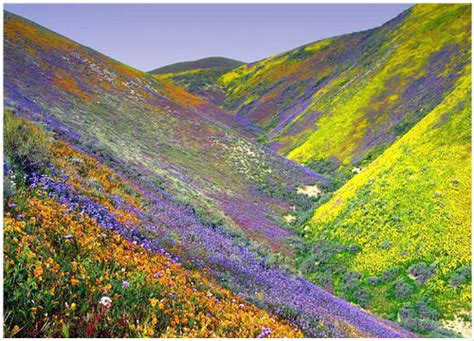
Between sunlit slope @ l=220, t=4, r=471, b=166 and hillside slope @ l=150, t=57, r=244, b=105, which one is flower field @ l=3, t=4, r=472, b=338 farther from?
hillside slope @ l=150, t=57, r=244, b=105

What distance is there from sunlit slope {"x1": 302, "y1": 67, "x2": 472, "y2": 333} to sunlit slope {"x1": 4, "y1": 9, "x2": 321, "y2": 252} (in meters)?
3.66

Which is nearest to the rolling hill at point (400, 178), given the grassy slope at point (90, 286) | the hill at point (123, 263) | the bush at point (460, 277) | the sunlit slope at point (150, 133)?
the bush at point (460, 277)

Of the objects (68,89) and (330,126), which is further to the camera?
(330,126)

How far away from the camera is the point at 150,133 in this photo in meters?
37.2

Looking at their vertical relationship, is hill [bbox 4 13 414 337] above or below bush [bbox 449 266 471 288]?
above

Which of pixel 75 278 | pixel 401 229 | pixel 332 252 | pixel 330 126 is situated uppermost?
pixel 330 126

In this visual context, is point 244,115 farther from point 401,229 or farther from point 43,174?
point 43,174

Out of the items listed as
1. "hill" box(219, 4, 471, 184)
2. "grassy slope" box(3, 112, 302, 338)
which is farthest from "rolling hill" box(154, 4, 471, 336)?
"grassy slope" box(3, 112, 302, 338)

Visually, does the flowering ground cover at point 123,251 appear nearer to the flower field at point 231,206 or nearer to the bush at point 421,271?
the flower field at point 231,206

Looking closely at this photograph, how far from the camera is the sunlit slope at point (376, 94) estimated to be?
46156 millimetres

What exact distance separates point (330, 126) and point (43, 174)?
5041 centimetres

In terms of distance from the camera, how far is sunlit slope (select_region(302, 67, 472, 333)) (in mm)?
16250

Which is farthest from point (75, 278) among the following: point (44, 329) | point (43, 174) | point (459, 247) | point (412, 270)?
point (459, 247)

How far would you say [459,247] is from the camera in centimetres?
1788
